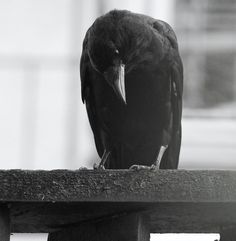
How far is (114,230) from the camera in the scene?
10.4 feet

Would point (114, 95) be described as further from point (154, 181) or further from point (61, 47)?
point (61, 47)

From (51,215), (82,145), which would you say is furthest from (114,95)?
(82,145)

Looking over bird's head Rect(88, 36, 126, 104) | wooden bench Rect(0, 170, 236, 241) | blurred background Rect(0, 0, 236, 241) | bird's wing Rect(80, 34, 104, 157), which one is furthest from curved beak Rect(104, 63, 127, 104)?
blurred background Rect(0, 0, 236, 241)

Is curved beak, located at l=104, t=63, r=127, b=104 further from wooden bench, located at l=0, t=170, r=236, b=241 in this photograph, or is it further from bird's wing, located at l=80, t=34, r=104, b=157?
wooden bench, located at l=0, t=170, r=236, b=241

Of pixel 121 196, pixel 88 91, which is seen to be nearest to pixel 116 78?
pixel 88 91

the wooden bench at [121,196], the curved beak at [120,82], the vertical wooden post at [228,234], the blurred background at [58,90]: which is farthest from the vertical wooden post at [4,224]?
the blurred background at [58,90]

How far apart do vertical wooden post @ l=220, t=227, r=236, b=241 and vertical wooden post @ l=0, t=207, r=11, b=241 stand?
0.55 m

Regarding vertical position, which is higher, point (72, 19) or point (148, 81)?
point (72, 19)

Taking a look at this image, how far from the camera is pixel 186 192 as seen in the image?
3084 mm

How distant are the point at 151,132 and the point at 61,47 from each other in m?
4.66

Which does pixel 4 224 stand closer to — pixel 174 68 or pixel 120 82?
pixel 120 82

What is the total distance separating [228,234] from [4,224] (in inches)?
22.9

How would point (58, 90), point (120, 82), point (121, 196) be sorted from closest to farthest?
point (121, 196) < point (120, 82) < point (58, 90)

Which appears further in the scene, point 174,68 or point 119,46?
point 174,68
